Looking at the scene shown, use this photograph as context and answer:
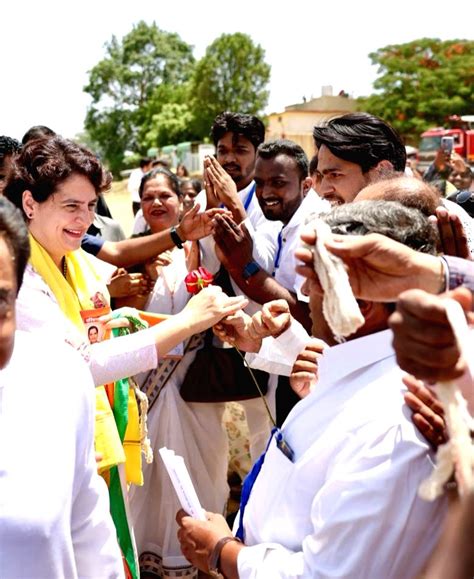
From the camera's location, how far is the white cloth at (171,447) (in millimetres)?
3699

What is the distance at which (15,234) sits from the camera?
1.53 meters

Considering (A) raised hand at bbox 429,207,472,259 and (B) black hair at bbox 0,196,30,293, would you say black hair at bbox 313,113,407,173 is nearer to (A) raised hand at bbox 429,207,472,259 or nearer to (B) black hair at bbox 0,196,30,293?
(A) raised hand at bbox 429,207,472,259

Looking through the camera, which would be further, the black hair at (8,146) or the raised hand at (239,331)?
the black hair at (8,146)

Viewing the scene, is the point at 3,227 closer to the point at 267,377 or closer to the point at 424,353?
the point at 424,353

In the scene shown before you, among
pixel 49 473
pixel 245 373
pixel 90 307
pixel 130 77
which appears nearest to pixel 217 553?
pixel 49 473

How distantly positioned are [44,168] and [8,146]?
979 mm

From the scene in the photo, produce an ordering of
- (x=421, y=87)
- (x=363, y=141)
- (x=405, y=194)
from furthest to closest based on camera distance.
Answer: (x=421, y=87)
(x=363, y=141)
(x=405, y=194)

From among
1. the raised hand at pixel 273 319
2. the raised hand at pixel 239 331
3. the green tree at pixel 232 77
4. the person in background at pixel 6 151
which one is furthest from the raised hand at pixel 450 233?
the green tree at pixel 232 77

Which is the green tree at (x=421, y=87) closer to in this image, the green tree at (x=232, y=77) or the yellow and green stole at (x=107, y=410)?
the green tree at (x=232, y=77)

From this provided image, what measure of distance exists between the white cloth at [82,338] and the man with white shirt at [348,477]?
35.1 inches

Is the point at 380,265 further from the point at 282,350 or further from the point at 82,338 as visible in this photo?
the point at 82,338

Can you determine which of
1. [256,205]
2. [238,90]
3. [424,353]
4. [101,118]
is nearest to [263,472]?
[424,353]

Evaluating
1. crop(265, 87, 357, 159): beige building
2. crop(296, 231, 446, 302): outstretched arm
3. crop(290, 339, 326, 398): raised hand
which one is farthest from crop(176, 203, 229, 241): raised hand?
crop(265, 87, 357, 159): beige building

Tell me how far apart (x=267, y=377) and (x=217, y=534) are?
200cm
